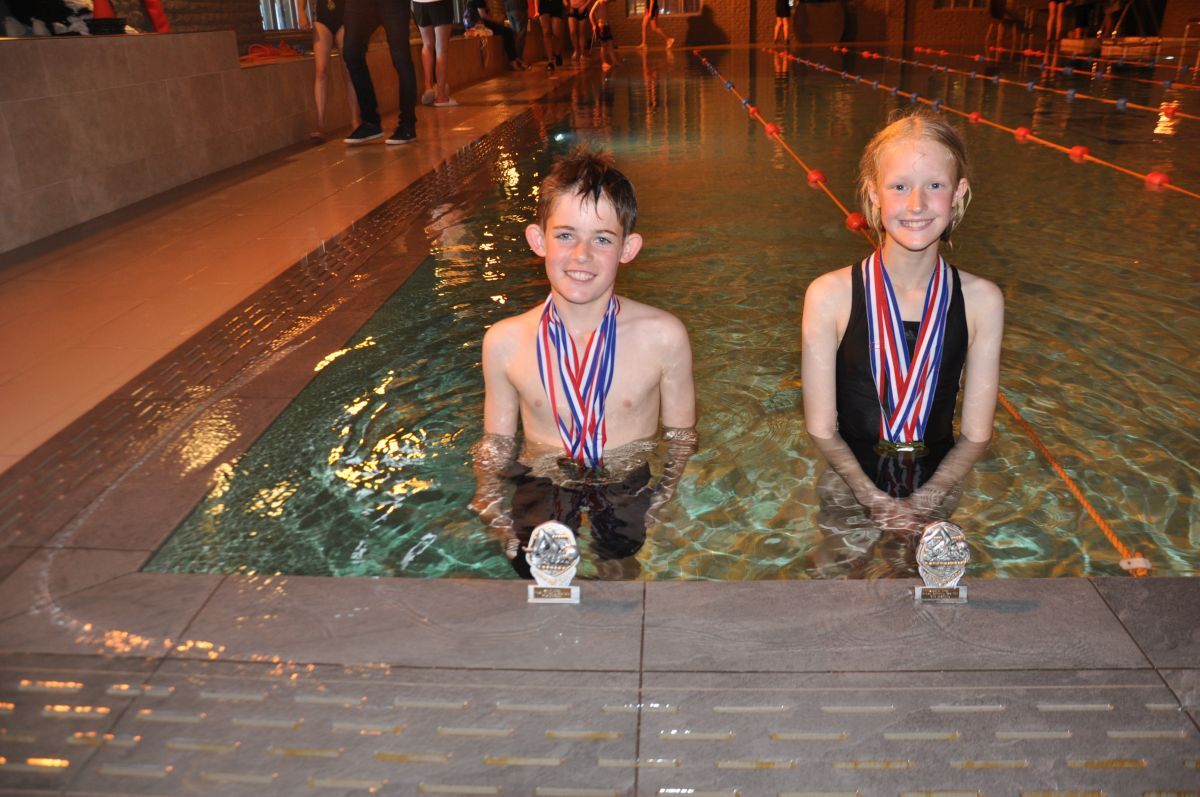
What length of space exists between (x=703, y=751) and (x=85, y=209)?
18.6 feet

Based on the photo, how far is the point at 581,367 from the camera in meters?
2.41

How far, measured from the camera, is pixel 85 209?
5789mm

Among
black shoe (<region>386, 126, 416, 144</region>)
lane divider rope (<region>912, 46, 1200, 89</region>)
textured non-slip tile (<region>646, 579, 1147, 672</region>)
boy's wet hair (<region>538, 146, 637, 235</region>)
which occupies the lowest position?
textured non-slip tile (<region>646, 579, 1147, 672</region>)

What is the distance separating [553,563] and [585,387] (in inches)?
28.5

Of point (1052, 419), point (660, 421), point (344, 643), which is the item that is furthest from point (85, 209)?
point (1052, 419)

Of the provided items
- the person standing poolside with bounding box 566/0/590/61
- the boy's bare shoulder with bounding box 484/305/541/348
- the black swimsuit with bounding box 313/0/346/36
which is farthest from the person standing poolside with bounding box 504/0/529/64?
the boy's bare shoulder with bounding box 484/305/541/348

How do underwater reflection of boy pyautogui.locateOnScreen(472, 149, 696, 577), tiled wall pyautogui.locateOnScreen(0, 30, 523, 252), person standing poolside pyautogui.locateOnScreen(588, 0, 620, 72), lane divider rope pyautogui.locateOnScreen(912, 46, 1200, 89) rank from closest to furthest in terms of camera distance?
underwater reflection of boy pyautogui.locateOnScreen(472, 149, 696, 577), tiled wall pyautogui.locateOnScreen(0, 30, 523, 252), lane divider rope pyautogui.locateOnScreen(912, 46, 1200, 89), person standing poolside pyautogui.locateOnScreen(588, 0, 620, 72)

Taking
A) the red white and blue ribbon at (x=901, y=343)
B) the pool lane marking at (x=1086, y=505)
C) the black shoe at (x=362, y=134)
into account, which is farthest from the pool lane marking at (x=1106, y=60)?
the red white and blue ribbon at (x=901, y=343)

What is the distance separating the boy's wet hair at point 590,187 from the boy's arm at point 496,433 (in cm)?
37

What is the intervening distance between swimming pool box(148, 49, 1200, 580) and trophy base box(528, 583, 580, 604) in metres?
0.45

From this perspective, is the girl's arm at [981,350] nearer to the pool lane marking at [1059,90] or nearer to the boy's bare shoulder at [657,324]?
the boy's bare shoulder at [657,324]

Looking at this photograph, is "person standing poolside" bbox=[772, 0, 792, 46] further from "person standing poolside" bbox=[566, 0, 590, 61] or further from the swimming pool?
the swimming pool

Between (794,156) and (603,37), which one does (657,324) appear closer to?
(794,156)

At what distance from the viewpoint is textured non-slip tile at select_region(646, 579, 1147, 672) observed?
1.65 m
